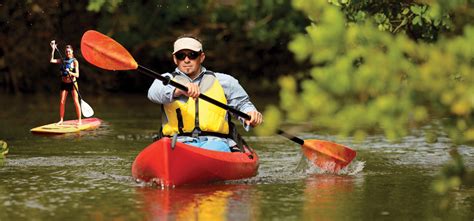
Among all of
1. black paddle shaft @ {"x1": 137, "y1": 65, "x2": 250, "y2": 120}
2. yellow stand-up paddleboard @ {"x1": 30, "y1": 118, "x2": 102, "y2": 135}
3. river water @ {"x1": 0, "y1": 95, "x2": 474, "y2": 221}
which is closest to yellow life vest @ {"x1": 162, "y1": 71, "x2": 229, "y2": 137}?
black paddle shaft @ {"x1": 137, "y1": 65, "x2": 250, "y2": 120}

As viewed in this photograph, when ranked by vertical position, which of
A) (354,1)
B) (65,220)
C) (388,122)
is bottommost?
(65,220)

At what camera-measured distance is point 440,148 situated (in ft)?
43.9

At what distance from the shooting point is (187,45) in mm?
Answer: 9898

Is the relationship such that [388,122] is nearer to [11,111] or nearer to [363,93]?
[363,93]

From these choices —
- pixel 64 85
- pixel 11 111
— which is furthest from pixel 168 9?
pixel 64 85

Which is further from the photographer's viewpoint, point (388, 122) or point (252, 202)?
point (252, 202)

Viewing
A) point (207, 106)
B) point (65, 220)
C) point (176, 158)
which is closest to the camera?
point (65, 220)

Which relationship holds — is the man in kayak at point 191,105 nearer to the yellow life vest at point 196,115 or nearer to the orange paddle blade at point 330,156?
the yellow life vest at point 196,115

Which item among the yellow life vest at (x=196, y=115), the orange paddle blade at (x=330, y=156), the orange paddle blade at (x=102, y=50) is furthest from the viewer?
the orange paddle blade at (x=330, y=156)

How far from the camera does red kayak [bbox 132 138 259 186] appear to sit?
9.27m

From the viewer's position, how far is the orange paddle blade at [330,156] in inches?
435

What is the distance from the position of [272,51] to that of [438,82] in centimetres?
2270

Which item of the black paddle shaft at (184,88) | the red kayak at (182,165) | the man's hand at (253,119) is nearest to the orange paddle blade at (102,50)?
the black paddle shaft at (184,88)

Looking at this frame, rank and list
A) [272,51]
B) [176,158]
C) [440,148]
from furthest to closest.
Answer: [272,51] < [440,148] < [176,158]
